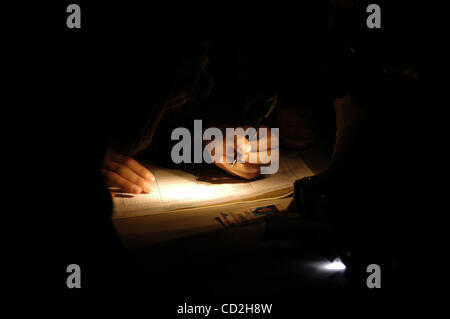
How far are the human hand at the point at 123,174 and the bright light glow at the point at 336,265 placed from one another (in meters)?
1.31

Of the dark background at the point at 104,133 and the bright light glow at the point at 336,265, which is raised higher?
the dark background at the point at 104,133

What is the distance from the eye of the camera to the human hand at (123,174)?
7.52 ft

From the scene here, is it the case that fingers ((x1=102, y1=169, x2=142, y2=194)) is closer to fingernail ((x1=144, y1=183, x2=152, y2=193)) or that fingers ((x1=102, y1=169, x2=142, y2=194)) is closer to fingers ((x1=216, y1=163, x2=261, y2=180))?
fingernail ((x1=144, y1=183, x2=152, y2=193))

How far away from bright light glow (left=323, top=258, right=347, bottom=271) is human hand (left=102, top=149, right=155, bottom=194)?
131 centimetres

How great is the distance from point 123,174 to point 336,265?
4.75 ft

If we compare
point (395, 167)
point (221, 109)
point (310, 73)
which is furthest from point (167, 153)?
point (395, 167)

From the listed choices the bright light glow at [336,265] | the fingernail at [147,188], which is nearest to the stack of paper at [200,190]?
the fingernail at [147,188]

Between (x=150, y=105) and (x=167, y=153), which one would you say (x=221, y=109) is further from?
(x=150, y=105)

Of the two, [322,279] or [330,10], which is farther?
[330,10]

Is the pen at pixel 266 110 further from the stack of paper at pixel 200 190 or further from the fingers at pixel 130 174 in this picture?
the fingers at pixel 130 174

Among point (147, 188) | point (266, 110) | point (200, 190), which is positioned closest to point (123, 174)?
point (147, 188)

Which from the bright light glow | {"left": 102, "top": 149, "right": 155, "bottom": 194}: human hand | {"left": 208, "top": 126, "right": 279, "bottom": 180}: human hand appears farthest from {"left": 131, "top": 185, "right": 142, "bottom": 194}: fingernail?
the bright light glow

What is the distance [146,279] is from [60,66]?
2.87ft

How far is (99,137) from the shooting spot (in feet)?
4.31
